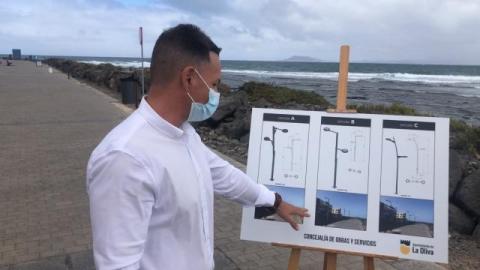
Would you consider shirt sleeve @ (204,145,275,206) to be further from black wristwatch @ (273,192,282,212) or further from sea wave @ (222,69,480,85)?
sea wave @ (222,69,480,85)

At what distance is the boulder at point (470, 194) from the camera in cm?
598

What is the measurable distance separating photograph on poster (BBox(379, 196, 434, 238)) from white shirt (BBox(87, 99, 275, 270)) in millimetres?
1494

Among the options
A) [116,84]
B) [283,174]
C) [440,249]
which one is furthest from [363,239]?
[116,84]

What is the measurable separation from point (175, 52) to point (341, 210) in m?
1.86

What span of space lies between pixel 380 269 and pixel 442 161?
1.58 meters

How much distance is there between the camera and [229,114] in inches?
561

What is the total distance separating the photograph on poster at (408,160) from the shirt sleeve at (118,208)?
2.00 metres

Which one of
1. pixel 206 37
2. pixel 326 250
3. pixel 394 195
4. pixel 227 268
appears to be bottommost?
pixel 227 268

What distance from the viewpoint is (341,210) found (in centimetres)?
335

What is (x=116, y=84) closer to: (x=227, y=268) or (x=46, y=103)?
(x=46, y=103)

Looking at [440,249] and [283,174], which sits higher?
[283,174]

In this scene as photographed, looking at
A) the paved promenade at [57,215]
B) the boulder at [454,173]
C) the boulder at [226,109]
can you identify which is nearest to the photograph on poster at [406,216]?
the paved promenade at [57,215]

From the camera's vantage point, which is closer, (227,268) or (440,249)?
(440,249)

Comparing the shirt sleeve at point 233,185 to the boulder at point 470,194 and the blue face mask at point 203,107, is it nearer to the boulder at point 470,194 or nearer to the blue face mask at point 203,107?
the blue face mask at point 203,107
